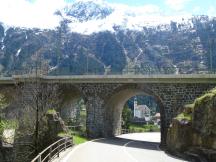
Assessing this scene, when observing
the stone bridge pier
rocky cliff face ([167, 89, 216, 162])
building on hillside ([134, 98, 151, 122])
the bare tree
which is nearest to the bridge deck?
the stone bridge pier

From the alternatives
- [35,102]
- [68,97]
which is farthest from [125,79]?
[68,97]

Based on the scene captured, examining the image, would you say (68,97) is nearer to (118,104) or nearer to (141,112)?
(118,104)

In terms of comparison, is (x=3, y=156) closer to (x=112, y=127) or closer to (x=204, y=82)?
(x=112, y=127)

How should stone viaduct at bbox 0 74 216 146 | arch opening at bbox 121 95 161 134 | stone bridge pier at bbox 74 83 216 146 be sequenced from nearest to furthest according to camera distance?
1. stone viaduct at bbox 0 74 216 146
2. stone bridge pier at bbox 74 83 216 146
3. arch opening at bbox 121 95 161 134

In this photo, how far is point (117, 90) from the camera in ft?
168

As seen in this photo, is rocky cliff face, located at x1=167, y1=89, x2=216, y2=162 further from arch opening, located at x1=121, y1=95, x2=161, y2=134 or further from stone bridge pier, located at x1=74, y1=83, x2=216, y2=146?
arch opening, located at x1=121, y1=95, x2=161, y2=134

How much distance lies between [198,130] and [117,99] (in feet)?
86.4

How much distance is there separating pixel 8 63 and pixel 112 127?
138811mm

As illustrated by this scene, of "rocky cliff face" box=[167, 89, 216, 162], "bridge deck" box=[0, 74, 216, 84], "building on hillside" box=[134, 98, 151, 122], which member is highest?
"bridge deck" box=[0, 74, 216, 84]

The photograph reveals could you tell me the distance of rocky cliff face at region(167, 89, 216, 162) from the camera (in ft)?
95.3

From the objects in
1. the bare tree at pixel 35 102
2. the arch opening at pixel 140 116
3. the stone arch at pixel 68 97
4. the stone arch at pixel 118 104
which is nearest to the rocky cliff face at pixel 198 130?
the stone arch at pixel 118 104

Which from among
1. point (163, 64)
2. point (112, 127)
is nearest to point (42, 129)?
point (112, 127)

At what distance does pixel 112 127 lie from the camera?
58.6 metres

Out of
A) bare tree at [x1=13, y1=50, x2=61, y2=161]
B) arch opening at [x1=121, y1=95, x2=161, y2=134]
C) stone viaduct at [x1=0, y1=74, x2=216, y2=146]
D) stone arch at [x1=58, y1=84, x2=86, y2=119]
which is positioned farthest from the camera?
arch opening at [x1=121, y1=95, x2=161, y2=134]
